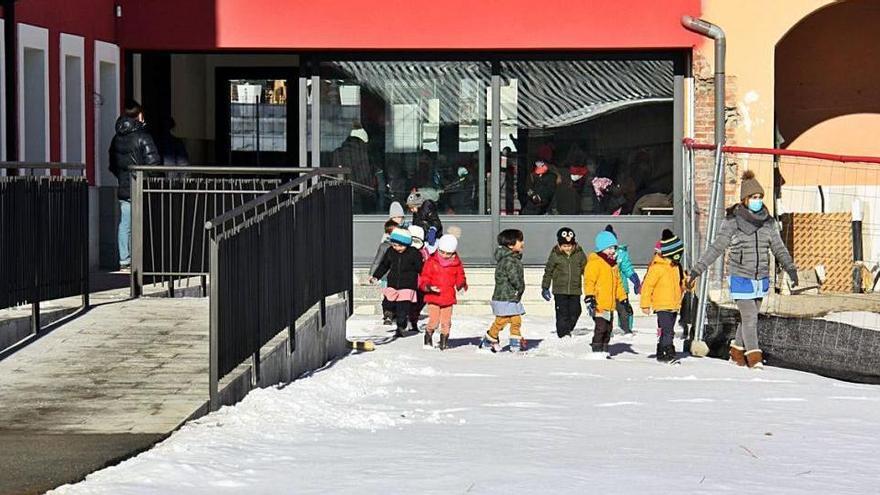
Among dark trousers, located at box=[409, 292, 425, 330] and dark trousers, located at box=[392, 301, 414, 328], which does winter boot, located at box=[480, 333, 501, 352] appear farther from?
dark trousers, located at box=[409, 292, 425, 330]

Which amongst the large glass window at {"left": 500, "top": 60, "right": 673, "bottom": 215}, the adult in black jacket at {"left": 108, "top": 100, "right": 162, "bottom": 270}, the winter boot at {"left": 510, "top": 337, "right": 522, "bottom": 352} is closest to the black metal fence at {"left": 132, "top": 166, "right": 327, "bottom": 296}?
the winter boot at {"left": 510, "top": 337, "right": 522, "bottom": 352}

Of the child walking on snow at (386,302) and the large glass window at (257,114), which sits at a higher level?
the large glass window at (257,114)

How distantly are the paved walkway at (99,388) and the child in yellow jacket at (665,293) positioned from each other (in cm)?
399

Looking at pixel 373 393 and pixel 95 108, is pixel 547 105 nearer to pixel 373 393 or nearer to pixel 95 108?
pixel 95 108

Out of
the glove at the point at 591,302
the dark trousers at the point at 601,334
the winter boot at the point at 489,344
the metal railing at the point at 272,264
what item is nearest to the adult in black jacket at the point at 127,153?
the winter boot at the point at 489,344

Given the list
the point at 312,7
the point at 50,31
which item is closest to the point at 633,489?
the point at 50,31

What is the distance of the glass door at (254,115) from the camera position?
27.0m

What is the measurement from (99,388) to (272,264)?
1.52 m

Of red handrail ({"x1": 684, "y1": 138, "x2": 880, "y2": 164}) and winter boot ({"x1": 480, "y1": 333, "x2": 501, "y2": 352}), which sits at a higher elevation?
red handrail ({"x1": 684, "y1": 138, "x2": 880, "y2": 164})

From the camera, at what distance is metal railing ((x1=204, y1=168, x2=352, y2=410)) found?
33.2ft

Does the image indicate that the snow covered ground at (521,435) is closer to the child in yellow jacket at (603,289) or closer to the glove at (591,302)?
the child in yellow jacket at (603,289)

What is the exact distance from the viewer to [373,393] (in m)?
12.1

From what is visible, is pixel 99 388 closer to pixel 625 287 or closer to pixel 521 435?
pixel 521 435

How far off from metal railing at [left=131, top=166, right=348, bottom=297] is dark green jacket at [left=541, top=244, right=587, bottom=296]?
3.50 meters
